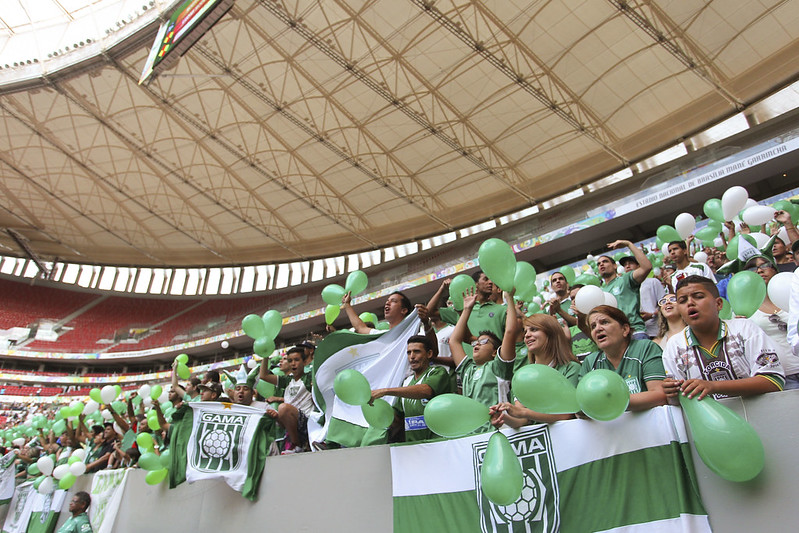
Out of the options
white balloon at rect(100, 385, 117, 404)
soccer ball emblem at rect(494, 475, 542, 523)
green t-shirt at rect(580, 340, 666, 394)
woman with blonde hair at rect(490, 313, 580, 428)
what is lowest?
soccer ball emblem at rect(494, 475, 542, 523)

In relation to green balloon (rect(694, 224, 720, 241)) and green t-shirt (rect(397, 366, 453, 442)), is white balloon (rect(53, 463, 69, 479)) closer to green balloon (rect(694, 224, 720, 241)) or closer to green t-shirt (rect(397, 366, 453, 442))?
green t-shirt (rect(397, 366, 453, 442))

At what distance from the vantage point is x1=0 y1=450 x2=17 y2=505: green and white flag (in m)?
7.17

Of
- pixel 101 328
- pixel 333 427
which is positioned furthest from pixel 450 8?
pixel 101 328

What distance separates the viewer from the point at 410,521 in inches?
115

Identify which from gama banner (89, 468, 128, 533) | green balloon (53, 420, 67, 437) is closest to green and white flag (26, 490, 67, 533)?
gama banner (89, 468, 128, 533)

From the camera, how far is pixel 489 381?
123 inches

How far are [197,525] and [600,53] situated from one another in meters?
14.7

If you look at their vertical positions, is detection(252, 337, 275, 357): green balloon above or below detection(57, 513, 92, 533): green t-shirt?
above

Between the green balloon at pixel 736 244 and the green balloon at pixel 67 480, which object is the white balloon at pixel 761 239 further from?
the green balloon at pixel 67 480

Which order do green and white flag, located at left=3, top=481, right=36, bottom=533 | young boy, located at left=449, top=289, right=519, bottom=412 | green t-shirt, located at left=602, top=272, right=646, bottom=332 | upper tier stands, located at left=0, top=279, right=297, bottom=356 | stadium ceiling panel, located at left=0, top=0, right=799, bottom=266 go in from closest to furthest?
young boy, located at left=449, top=289, right=519, bottom=412
green t-shirt, located at left=602, top=272, right=646, bottom=332
green and white flag, located at left=3, top=481, right=36, bottom=533
stadium ceiling panel, located at left=0, top=0, right=799, bottom=266
upper tier stands, located at left=0, top=279, right=297, bottom=356

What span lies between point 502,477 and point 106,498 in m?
5.12

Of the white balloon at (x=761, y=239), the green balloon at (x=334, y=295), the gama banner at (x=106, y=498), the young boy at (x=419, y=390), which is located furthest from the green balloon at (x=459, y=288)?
the gama banner at (x=106, y=498)

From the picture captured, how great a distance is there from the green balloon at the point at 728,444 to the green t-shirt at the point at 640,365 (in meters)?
0.43

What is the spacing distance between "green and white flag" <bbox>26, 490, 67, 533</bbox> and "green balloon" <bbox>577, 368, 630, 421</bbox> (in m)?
6.76
